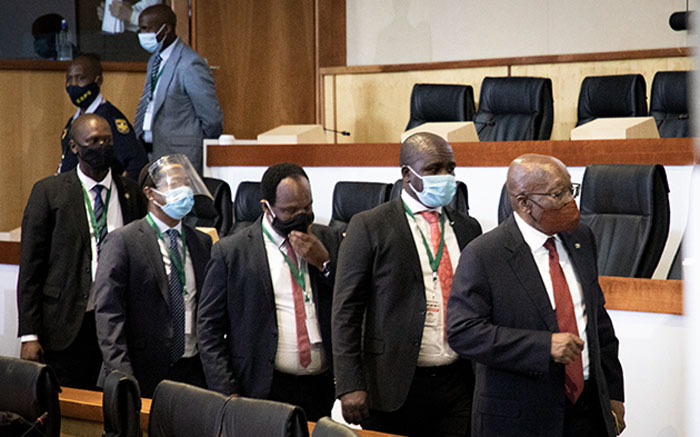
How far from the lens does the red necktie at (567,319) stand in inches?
96.7

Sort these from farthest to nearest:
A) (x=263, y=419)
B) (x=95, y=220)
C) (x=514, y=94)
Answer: (x=514, y=94) → (x=95, y=220) → (x=263, y=419)

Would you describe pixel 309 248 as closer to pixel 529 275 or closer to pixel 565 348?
pixel 529 275

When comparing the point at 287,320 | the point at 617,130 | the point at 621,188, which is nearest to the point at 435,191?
the point at 287,320

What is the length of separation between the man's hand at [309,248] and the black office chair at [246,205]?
Answer: 2.35m

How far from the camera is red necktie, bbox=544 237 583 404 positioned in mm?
2455

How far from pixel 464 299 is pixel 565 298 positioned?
266mm

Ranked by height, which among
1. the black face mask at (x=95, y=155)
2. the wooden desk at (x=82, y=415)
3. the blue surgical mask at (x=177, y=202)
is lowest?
the wooden desk at (x=82, y=415)

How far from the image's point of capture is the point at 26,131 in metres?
7.00

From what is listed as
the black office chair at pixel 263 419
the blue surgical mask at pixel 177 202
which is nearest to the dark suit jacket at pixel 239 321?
the blue surgical mask at pixel 177 202

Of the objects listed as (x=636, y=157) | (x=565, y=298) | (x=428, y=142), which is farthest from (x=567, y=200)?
(x=636, y=157)

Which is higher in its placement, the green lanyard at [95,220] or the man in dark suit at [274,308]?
the green lanyard at [95,220]

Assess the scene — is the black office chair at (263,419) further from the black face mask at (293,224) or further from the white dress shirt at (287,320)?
the black face mask at (293,224)

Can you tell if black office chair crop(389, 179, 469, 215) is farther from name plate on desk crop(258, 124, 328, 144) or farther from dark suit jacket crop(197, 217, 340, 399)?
name plate on desk crop(258, 124, 328, 144)

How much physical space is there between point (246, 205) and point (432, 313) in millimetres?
2745
